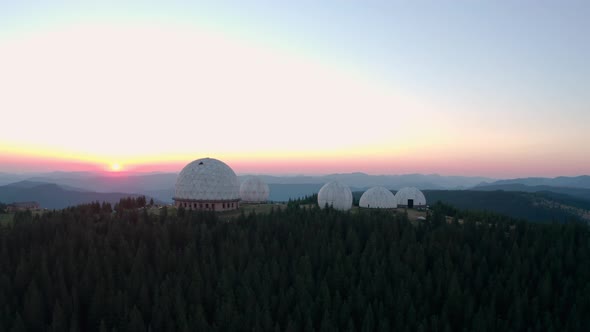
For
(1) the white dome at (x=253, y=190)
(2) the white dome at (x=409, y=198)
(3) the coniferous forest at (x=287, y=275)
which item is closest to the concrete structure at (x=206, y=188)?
(3) the coniferous forest at (x=287, y=275)

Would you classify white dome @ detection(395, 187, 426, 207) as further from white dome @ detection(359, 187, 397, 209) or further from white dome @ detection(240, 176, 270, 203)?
white dome @ detection(240, 176, 270, 203)

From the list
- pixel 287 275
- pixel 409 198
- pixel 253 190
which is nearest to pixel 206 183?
pixel 253 190

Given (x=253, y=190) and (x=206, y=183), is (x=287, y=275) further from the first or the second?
(x=253, y=190)

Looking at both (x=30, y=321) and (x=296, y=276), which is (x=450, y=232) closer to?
(x=296, y=276)

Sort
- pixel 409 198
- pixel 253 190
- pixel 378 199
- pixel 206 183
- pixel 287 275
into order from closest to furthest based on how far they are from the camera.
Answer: pixel 287 275, pixel 206 183, pixel 378 199, pixel 253 190, pixel 409 198

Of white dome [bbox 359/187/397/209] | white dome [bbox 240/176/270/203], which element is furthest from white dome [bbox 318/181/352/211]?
white dome [bbox 240/176/270/203]

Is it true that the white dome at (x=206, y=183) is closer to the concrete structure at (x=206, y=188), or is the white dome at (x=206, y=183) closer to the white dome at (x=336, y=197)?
the concrete structure at (x=206, y=188)
